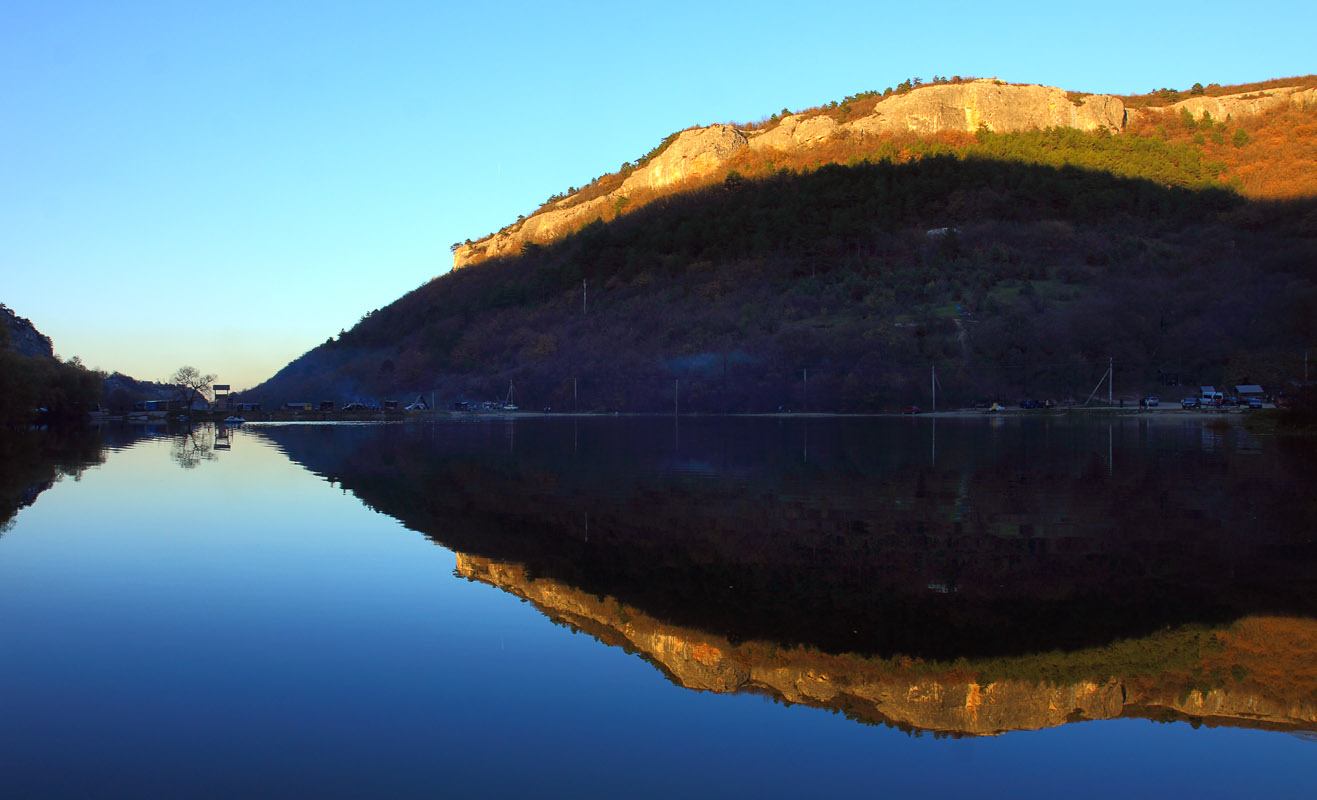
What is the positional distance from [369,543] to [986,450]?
1979 cm

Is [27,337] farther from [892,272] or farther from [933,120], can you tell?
[933,120]

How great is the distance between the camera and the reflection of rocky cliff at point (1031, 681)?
5934 mm

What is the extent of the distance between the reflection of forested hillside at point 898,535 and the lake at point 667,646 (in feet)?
0.23

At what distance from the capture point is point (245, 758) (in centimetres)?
509

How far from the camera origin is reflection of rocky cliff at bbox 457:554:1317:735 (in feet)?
19.5

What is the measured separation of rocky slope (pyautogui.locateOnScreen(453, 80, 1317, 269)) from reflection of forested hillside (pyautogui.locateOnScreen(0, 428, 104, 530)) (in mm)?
88951

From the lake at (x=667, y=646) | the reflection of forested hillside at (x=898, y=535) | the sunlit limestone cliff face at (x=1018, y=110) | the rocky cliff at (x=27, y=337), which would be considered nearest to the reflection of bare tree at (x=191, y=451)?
the reflection of forested hillside at (x=898, y=535)

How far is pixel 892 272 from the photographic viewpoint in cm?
8256

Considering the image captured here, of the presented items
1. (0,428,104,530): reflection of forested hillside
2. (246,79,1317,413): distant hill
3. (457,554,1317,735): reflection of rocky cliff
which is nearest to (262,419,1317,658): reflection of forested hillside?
(457,554,1317,735): reflection of rocky cliff

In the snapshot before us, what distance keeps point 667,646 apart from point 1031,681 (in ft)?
8.95

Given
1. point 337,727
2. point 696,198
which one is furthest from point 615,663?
point 696,198

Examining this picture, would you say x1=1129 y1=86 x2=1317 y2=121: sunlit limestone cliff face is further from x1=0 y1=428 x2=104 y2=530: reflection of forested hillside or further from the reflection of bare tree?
x1=0 y1=428 x2=104 y2=530: reflection of forested hillside

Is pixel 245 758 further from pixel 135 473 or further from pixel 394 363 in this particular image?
pixel 394 363

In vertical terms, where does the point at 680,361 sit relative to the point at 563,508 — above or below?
above
